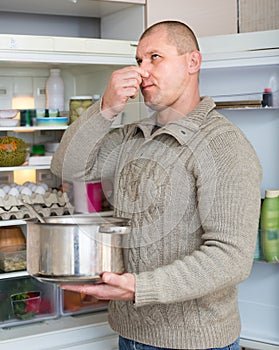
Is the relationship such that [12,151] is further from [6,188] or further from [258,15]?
[258,15]

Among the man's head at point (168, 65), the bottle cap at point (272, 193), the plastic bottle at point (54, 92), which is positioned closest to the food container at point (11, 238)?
the plastic bottle at point (54, 92)

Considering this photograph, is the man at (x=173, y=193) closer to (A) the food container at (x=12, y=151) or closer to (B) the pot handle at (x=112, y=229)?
(B) the pot handle at (x=112, y=229)

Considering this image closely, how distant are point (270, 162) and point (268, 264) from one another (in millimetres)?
371

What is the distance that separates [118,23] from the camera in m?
2.62

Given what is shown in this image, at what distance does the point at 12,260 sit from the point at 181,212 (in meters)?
0.97

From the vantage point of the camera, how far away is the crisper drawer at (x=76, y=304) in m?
2.48

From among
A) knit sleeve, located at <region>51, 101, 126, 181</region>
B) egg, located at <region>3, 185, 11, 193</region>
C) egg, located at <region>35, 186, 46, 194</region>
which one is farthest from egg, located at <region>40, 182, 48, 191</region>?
knit sleeve, located at <region>51, 101, 126, 181</region>

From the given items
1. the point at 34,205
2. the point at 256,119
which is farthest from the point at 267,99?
the point at 34,205

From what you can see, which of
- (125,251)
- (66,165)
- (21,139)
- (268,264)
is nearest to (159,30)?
(66,165)

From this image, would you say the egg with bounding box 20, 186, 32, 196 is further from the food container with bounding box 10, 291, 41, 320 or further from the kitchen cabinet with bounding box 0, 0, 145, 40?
the kitchen cabinet with bounding box 0, 0, 145, 40

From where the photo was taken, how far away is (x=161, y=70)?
5.32 ft

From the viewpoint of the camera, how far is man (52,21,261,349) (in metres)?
1.46

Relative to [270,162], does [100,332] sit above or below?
below

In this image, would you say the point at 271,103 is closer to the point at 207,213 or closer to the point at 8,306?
the point at 207,213
